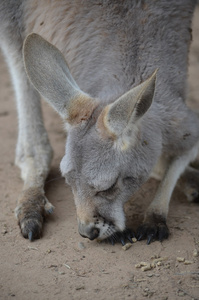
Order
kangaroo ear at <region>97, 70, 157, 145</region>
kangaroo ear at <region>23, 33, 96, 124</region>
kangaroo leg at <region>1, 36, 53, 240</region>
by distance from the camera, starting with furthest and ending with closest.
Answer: kangaroo leg at <region>1, 36, 53, 240</region> < kangaroo ear at <region>23, 33, 96, 124</region> < kangaroo ear at <region>97, 70, 157, 145</region>

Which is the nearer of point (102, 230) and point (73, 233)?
point (102, 230)

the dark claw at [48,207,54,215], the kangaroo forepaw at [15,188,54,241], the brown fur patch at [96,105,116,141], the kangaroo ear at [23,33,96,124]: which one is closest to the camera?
the brown fur patch at [96,105,116,141]

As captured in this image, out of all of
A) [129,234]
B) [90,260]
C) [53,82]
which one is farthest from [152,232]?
[53,82]

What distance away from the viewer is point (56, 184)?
4520mm

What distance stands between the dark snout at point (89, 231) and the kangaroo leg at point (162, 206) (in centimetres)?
40

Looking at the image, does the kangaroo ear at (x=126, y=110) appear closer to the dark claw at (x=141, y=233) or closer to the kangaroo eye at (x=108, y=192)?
the kangaroo eye at (x=108, y=192)

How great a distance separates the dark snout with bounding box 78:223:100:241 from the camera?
Result: 331 cm

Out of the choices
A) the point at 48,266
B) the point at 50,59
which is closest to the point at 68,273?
the point at 48,266

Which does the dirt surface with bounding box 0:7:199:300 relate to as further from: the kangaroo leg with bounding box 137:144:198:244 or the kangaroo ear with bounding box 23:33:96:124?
the kangaroo ear with bounding box 23:33:96:124

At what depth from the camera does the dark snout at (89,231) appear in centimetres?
331

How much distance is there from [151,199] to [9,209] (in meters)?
1.17

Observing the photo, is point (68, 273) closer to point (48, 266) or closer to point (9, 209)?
point (48, 266)

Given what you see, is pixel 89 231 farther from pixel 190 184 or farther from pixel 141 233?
pixel 190 184

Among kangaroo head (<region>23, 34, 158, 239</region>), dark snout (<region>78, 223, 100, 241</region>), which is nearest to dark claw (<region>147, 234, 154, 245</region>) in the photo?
kangaroo head (<region>23, 34, 158, 239</region>)
